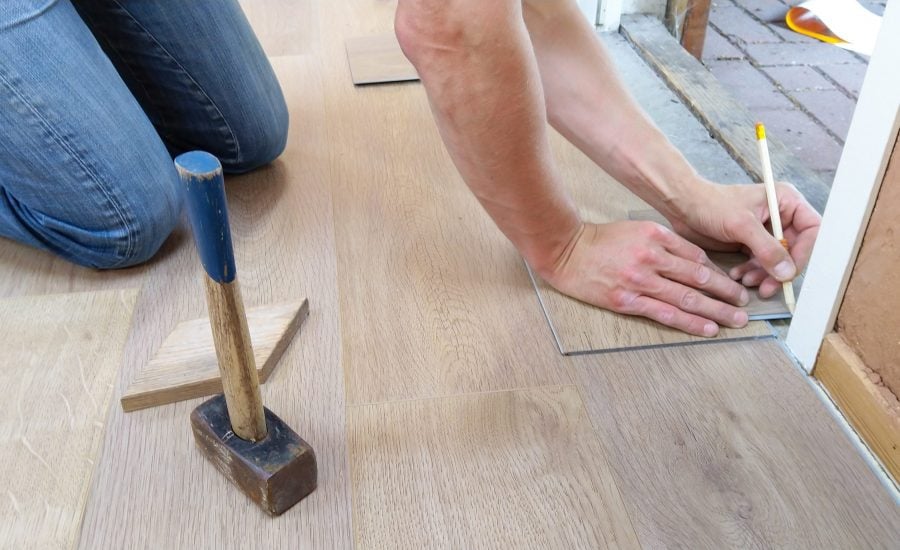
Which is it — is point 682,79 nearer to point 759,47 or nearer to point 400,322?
point 759,47

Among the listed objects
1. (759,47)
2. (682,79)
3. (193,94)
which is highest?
(193,94)

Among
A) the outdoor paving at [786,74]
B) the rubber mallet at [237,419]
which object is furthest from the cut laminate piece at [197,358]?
the outdoor paving at [786,74]

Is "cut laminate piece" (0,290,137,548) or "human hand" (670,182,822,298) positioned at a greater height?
"human hand" (670,182,822,298)

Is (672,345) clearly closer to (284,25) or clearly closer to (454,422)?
(454,422)

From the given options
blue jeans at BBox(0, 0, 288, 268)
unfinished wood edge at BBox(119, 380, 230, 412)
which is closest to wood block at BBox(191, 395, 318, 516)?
unfinished wood edge at BBox(119, 380, 230, 412)

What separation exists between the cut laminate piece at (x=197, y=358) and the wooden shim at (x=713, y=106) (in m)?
0.95

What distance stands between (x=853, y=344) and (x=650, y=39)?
1.28 meters

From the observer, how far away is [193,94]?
159 centimetres

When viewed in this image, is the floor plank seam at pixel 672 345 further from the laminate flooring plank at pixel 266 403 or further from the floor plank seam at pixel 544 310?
the laminate flooring plank at pixel 266 403

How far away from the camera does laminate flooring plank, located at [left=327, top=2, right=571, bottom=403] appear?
1.16 meters

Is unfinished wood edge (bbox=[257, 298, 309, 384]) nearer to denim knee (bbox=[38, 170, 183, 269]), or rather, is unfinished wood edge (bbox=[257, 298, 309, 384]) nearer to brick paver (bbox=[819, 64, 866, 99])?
denim knee (bbox=[38, 170, 183, 269])

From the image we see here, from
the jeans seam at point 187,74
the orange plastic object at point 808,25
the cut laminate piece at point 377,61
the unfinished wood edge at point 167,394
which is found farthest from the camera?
the orange plastic object at point 808,25

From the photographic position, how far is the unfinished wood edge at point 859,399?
3.30ft

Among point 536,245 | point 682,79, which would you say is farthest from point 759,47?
point 536,245
